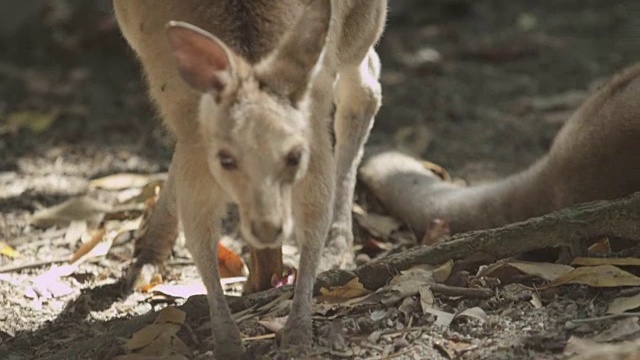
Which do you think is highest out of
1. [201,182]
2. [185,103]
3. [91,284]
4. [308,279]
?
[185,103]

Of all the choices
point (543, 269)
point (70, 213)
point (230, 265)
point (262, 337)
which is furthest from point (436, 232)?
point (70, 213)

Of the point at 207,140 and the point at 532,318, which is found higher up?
the point at 207,140

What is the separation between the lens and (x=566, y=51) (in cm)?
755

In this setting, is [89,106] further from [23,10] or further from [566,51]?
[566,51]

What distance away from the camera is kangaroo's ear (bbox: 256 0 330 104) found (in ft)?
9.95

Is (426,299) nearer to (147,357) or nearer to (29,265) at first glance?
(147,357)

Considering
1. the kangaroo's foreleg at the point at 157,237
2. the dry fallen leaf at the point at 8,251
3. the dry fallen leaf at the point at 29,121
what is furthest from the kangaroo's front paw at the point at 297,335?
the dry fallen leaf at the point at 29,121

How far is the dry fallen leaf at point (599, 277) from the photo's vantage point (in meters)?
3.37

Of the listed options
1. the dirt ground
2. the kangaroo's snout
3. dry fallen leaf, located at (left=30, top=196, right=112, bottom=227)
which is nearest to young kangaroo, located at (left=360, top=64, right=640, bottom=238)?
the dirt ground

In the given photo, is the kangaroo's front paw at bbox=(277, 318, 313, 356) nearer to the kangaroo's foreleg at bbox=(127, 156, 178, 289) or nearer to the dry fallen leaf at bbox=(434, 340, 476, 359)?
the dry fallen leaf at bbox=(434, 340, 476, 359)

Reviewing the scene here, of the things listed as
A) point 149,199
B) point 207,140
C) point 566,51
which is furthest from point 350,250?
point 566,51

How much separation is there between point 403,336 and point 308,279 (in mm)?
317

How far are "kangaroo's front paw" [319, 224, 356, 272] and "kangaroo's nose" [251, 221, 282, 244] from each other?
1.52 meters

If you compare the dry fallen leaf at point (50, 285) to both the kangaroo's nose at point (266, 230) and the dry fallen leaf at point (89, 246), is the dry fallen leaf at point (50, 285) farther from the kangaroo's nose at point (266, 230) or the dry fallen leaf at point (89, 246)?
the kangaroo's nose at point (266, 230)
